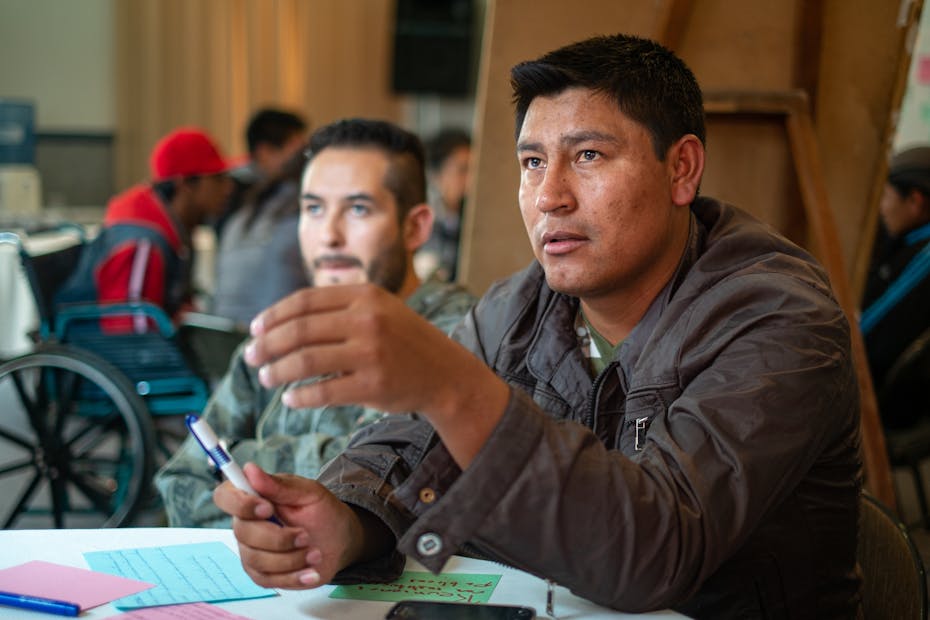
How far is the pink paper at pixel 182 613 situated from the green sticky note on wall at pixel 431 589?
0.14 metres

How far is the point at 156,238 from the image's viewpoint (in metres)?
3.77

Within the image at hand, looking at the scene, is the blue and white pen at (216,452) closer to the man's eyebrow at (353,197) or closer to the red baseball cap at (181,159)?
the man's eyebrow at (353,197)

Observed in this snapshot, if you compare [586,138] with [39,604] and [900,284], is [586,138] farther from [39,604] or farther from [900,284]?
[900,284]

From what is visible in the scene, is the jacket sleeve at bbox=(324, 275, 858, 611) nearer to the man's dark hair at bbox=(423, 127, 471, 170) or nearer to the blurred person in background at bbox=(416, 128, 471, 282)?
the blurred person in background at bbox=(416, 128, 471, 282)

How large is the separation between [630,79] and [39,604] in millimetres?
967

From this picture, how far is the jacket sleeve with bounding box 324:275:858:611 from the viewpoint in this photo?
1013 millimetres

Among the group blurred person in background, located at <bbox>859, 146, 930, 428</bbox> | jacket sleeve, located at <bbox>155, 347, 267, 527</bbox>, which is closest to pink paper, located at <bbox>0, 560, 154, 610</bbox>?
jacket sleeve, located at <bbox>155, 347, 267, 527</bbox>

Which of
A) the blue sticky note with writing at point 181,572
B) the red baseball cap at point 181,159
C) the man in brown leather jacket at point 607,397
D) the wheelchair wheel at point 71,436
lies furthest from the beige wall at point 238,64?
the blue sticky note with writing at point 181,572

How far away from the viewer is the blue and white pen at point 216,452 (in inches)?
42.6

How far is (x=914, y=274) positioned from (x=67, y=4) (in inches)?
299

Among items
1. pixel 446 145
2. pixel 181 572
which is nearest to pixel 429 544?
pixel 181 572

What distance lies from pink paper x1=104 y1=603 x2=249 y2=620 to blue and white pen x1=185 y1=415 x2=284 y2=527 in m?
0.13

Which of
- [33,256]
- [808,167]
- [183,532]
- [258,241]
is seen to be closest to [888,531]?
[183,532]

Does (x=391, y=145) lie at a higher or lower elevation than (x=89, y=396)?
→ higher
